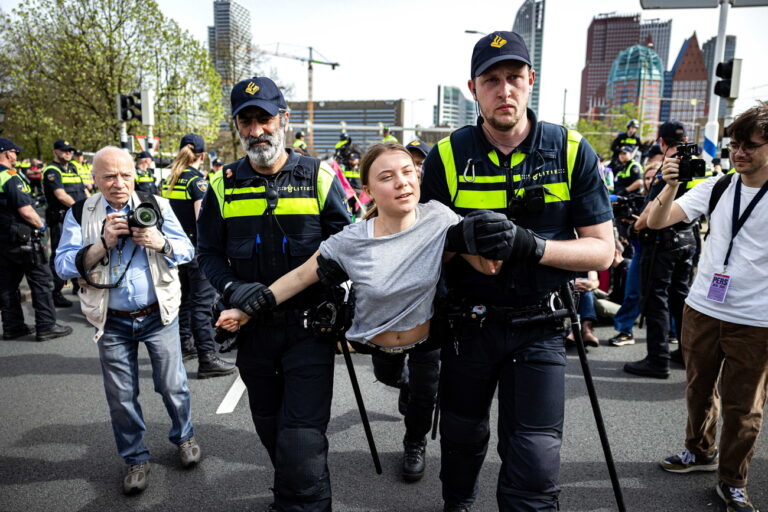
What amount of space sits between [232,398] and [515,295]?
3170 mm

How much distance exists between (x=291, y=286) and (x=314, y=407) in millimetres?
578

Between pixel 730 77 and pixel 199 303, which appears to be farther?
pixel 730 77

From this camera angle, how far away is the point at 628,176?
9750 millimetres

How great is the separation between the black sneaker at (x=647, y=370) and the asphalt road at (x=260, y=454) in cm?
7

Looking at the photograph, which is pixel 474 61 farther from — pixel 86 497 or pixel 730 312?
pixel 86 497

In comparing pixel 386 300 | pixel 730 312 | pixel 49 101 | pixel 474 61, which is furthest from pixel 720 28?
pixel 49 101

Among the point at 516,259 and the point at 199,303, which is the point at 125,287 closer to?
the point at 199,303

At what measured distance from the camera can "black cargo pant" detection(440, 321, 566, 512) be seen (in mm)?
2074

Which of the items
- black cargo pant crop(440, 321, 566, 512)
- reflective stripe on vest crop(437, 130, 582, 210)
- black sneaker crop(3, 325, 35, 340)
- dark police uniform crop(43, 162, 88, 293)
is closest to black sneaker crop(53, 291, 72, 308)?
dark police uniform crop(43, 162, 88, 293)

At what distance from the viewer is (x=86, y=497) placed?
313cm

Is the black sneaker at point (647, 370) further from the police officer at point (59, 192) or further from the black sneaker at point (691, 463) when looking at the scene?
the police officer at point (59, 192)

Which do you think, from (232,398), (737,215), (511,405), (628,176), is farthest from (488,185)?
(628,176)

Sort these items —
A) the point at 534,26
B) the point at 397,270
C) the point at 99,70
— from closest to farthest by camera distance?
the point at 397,270
the point at 99,70
the point at 534,26

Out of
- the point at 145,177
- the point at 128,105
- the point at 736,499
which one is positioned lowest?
the point at 736,499
